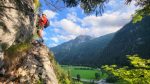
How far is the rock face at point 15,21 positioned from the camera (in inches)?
386

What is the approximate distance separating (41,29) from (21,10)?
674 cm

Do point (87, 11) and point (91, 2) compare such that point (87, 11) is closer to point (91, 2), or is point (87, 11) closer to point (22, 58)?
point (91, 2)

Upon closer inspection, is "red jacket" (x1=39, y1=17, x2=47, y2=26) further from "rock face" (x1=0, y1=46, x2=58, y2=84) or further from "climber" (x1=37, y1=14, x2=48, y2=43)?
"rock face" (x1=0, y1=46, x2=58, y2=84)

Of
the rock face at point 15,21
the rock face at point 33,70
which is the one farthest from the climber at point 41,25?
the rock face at point 15,21

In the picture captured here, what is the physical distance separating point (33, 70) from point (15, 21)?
4.11 metres

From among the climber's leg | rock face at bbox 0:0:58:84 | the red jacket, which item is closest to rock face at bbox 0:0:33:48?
rock face at bbox 0:0:58:84

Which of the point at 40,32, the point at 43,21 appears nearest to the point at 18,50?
the point at 40,32

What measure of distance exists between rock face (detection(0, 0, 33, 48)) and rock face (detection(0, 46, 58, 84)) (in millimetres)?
1846

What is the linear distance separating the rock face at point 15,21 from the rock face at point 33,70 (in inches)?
72.7

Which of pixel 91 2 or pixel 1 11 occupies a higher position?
pixel 91 2

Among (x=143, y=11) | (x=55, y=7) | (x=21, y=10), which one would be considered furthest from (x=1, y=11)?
(x=143, y=11)

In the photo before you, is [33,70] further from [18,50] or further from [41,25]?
[41,25]

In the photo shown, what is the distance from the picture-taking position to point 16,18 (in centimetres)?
1045

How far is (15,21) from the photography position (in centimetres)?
1040
